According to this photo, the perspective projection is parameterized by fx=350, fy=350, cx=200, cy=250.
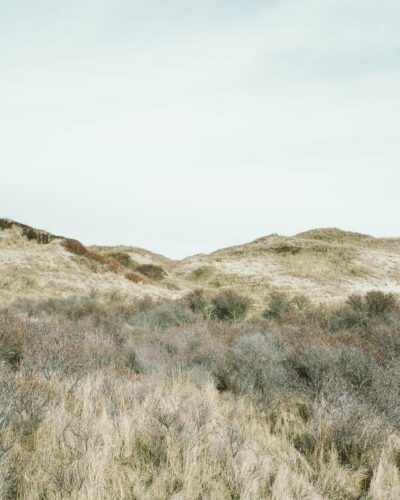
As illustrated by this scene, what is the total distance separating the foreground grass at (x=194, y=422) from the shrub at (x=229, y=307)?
27.9 feet

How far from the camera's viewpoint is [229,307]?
49.0 feet

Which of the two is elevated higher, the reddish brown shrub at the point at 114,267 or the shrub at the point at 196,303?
the reddish brown shrub at the point at 114,267

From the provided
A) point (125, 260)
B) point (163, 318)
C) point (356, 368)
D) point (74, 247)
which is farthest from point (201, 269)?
point (356, 368)

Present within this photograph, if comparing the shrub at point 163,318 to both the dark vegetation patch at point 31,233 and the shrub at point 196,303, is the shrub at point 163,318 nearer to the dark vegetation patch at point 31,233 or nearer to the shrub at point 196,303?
the shrub at point 196,303

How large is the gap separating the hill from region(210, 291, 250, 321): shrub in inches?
178

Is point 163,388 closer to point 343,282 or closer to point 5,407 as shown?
point 5,407

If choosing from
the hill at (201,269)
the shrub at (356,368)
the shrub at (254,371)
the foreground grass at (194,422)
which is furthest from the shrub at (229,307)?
the shrub at (356,368)

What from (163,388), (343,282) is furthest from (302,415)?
(343,282)

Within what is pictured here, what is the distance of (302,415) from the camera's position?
4172 millimetres

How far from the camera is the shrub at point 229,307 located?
577 inches

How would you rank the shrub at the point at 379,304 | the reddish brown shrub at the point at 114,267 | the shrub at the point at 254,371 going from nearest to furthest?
the shrub at the point at 254,371
the shrub at the point at 379,304
the reddish brown shrub at the point at 114,267

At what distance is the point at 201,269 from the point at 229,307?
23886 mm

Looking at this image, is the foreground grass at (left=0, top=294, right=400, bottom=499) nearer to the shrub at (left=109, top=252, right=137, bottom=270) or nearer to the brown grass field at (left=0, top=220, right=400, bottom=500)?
the brown grass field at (left=0, top=220, right=400, bottom=500)

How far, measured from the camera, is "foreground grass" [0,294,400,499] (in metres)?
2.56
